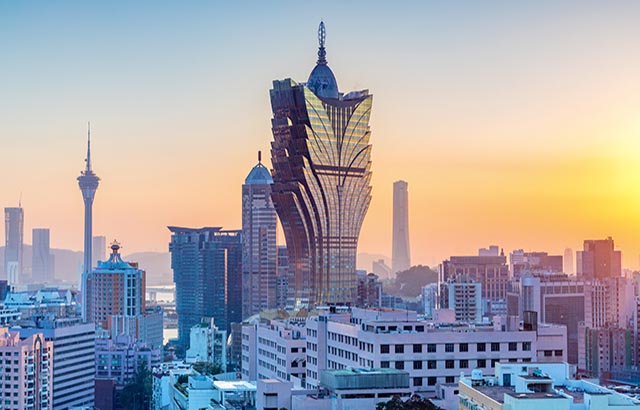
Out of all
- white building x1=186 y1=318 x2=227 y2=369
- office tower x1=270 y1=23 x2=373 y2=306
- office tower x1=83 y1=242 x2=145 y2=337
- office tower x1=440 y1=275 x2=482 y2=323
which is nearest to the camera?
white building x1=186 y1=318 x2=227 y2=369

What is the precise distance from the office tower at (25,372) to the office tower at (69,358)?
450cm

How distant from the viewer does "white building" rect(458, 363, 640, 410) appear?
39.8m

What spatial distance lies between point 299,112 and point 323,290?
28.0 metres

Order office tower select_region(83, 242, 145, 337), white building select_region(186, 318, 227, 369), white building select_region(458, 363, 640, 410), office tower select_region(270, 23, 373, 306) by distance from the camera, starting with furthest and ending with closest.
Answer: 1. office tower select_region(83, 242, 145, 337)
2. office tower select_region(270, 23, 373, 306)
3. white building select_region(186, 318, 227, 369)
4. white building select_region(458, 363, 640, 410)

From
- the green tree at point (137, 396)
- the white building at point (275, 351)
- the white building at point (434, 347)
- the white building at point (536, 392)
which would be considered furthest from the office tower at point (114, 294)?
the white building at point (536, 392)

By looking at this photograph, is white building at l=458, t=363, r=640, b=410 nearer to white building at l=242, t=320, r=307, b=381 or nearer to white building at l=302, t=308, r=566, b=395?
white building at l=302, t=308, r=566, b=395

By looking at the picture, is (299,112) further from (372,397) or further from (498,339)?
(372,397)

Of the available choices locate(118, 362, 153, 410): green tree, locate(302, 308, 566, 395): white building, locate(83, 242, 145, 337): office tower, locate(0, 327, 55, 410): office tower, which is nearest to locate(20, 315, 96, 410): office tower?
locate(118, 362, 153, 410): green tree

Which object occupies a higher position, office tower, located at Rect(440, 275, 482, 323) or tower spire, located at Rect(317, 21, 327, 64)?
tower spire, located at Rect(317, 21, 327, 64)

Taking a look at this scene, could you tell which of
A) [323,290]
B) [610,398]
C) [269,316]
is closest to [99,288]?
[323,290]

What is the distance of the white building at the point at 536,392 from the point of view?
3978cm

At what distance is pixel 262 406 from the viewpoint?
5259 centimetres

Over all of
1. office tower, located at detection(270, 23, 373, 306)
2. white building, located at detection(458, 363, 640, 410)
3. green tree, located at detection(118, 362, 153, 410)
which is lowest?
green tree, located at detection(118, 362, 153, 410)

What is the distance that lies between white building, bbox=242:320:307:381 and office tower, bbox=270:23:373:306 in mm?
65921
